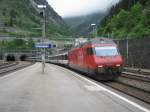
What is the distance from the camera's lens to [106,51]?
2870 cm

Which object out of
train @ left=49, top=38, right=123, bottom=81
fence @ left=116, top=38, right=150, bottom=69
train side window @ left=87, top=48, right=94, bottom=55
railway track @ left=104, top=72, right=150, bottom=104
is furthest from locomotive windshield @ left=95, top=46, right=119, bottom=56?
fence @ left=116, top=38, right=150, bottom=69

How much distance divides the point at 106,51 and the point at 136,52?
2170 centimetres

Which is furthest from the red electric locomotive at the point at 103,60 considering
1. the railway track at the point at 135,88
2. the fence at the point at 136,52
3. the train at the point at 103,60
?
the fence at the point at 136,52

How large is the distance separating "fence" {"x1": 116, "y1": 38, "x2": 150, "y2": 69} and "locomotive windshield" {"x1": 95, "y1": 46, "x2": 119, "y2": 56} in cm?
1770

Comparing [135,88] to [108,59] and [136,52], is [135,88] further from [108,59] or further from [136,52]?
[136,52]

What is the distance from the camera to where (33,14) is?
6767 inches

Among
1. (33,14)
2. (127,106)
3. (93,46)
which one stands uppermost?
(33,14)

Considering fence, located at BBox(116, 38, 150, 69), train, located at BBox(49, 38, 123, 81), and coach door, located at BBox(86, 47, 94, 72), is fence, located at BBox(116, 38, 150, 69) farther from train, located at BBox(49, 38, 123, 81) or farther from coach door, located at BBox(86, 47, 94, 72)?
train, located at BBox(49, 38, 123, 81)

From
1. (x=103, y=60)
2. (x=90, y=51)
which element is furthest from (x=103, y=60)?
(x=90, y=51)

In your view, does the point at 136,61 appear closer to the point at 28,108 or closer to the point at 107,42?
the point at 107,42

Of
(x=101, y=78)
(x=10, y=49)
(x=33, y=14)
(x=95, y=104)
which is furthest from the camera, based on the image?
(x=33, y=14)

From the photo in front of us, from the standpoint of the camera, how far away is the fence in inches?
1842

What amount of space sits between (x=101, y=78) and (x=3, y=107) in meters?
15.3

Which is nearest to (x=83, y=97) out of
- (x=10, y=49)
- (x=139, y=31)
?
(x=139, y=31)
